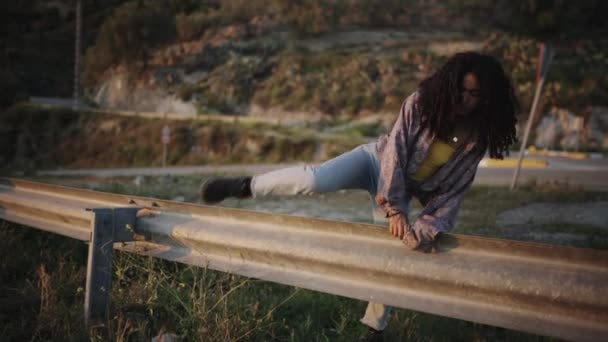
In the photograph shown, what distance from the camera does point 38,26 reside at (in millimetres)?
66812

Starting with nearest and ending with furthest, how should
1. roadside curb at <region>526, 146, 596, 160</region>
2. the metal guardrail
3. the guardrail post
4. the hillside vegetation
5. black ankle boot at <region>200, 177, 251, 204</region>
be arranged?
the metal guardrail, the guardrail post, black ankle boot at <region>200, 177, 251, 204</region>, roadside curb at <region>526, 146, 596, 160</region>, the hillside vegetation

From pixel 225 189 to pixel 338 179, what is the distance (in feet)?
2.22

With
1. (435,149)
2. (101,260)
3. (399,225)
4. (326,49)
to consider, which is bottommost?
Answer: (101,260)

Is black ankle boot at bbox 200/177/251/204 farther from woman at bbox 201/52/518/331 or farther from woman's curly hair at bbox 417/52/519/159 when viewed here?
woman's curly hair at bbox 417/52/519/159

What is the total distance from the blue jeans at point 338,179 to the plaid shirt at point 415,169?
14cm

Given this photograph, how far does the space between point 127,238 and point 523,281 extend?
197 cm

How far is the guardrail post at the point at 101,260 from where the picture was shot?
9.75ft

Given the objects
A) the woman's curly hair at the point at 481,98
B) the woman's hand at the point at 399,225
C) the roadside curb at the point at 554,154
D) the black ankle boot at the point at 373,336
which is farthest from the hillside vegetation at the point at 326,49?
the woman's hand at the point at 399,225

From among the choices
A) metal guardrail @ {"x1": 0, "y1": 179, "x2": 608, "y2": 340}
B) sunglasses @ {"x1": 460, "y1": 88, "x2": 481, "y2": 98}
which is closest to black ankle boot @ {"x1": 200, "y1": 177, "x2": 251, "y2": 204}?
metal guardrail @ {"x1": 0, "y1": 179, "x2": 608, "y2": 340}

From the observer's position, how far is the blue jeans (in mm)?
3148

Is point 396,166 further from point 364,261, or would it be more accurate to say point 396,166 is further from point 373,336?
point 373,336

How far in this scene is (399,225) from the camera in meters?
2.64

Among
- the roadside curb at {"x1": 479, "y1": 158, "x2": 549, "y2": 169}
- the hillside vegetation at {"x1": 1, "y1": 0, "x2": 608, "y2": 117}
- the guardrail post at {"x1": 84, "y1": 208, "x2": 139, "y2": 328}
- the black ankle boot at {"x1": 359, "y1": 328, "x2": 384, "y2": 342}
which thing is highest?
the hillside vegetation at {"x1": 1, "y1": 0, "x2": 608, "y2": 117}

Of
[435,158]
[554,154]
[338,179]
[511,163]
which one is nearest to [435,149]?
[435,158]
